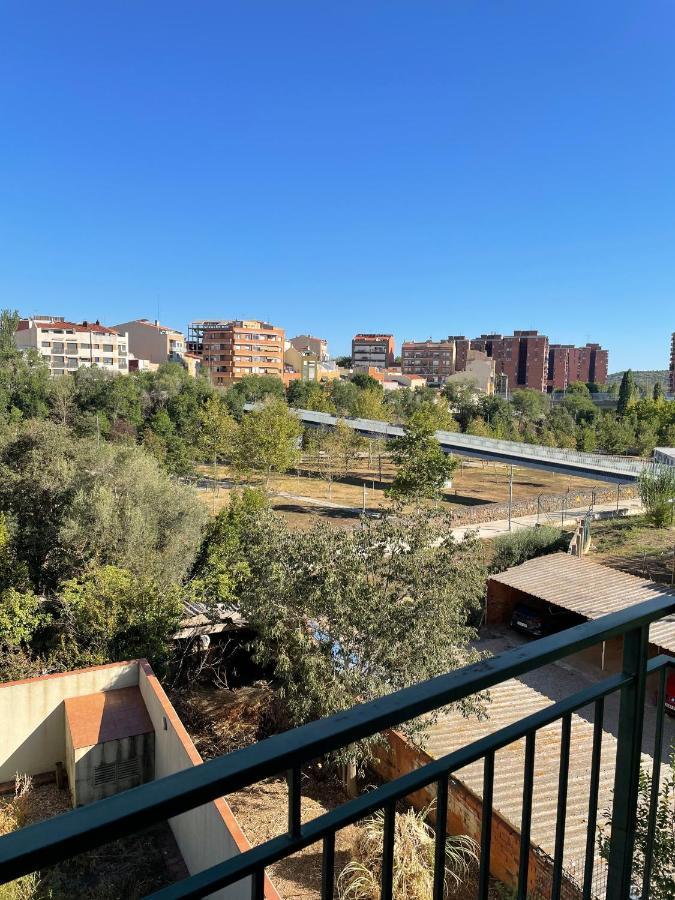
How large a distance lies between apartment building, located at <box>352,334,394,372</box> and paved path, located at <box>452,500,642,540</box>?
259 ft

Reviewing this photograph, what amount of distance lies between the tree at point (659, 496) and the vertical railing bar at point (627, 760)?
78.9 feet

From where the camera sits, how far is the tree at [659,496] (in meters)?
23.5

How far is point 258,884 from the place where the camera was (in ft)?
3.70

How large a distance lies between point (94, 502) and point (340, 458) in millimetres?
26031

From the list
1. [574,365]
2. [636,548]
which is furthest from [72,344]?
[574,365]

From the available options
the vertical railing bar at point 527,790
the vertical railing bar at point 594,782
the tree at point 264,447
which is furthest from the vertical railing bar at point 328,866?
the tree at point 264,447

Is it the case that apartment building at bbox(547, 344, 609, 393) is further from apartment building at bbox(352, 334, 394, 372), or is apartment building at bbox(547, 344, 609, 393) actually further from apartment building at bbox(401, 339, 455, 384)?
apartment building at bbox(352, 334, 394, 372)

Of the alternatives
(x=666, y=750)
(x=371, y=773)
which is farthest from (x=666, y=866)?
(x=666, y=750)

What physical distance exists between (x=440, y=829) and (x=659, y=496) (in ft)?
81.4

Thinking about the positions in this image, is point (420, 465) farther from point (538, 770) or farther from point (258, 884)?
point (258, 884)

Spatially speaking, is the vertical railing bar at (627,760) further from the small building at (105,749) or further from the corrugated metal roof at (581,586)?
the corrugated metal roof at (581,586)

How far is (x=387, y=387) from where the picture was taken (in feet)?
259

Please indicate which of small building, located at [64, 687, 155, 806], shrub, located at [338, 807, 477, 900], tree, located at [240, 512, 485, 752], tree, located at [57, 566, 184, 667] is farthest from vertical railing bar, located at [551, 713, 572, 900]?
tree, located at [57, 566, 184, 667]

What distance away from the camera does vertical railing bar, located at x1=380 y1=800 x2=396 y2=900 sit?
1276mm
